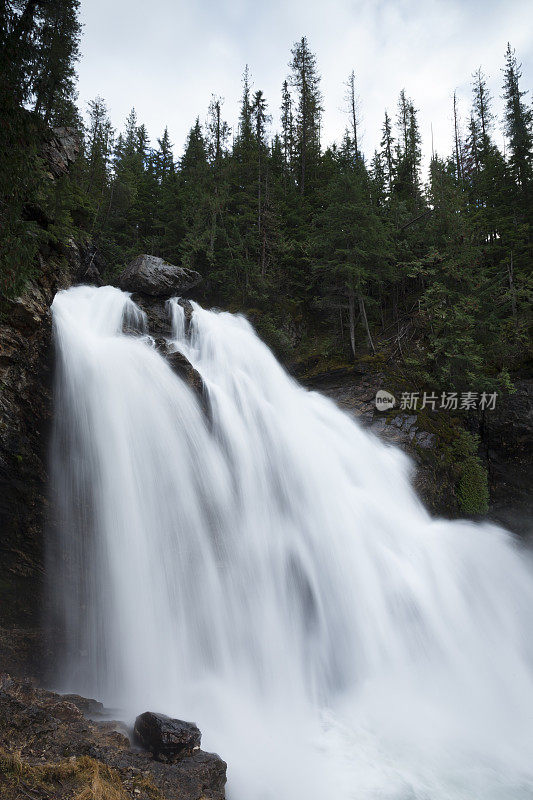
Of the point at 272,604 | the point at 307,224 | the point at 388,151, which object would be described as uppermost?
the point at 388,151

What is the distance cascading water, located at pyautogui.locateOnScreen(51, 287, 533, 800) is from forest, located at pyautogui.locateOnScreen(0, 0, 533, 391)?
3349mm

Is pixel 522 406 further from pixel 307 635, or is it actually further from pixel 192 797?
pixel 192 797

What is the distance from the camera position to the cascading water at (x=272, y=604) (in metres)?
5.09

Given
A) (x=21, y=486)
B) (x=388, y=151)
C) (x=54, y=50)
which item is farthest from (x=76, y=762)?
(x=388, y=151)

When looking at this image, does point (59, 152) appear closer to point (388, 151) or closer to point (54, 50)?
point (54, 50)

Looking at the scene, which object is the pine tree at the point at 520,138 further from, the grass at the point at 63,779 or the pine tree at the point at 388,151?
the grass at the point at 63,779

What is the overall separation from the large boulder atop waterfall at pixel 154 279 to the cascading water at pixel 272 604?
6771 millimetres

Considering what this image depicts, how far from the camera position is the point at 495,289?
50.1ft

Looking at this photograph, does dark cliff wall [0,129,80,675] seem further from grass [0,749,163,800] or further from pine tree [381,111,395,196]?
pine tree [381,111,395,196]

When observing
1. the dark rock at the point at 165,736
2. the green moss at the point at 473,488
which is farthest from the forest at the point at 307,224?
the dark rock at the point at 165,736

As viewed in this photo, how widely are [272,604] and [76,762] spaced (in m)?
4.15

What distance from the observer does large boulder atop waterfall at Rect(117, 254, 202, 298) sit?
1468 centimetres

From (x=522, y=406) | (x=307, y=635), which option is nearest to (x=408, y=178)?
(x=522, y=406)

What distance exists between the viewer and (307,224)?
70.8 feet
